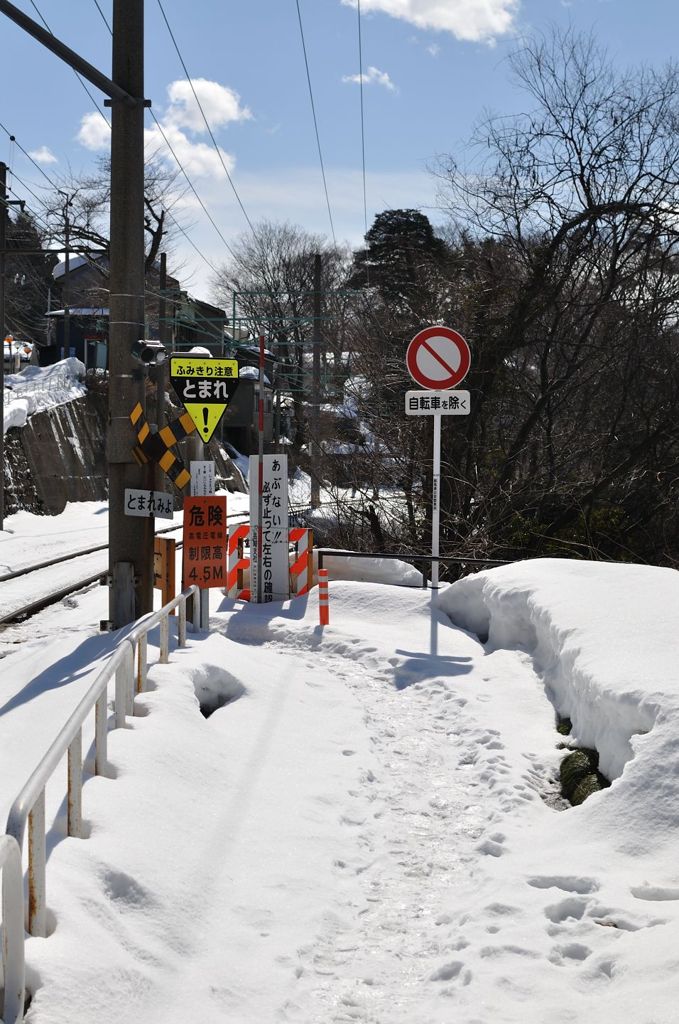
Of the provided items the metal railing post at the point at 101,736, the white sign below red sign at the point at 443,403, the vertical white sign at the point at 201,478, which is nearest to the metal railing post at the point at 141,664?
the metal railing post at the point at 101,736

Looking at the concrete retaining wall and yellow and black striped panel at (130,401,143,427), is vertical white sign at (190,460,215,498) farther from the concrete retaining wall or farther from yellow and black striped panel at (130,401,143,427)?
the concrete retaining wall

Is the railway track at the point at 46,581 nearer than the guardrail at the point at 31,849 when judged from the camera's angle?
No

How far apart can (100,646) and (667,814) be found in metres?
6.07

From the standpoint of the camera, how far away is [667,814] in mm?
4492

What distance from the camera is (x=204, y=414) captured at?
1036 cm

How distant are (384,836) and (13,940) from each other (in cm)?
267

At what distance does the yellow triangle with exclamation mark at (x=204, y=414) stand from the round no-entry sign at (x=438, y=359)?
221 centimetres

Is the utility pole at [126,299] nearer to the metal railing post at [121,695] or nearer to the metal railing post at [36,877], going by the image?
the metal railing post at [121,695]

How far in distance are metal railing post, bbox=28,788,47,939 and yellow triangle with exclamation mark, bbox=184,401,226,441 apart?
7.13 meters

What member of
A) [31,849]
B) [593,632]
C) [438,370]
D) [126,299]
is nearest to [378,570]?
[438,370]

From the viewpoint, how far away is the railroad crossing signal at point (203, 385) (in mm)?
10320

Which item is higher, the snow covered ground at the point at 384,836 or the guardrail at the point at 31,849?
the guardrail at the point at 31,849

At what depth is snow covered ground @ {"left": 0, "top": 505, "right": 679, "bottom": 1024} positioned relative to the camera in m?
3.55

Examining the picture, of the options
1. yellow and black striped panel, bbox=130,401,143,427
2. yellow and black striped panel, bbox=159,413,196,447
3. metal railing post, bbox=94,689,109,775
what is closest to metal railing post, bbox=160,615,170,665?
metal railing post, bbox=94,689,109,775
